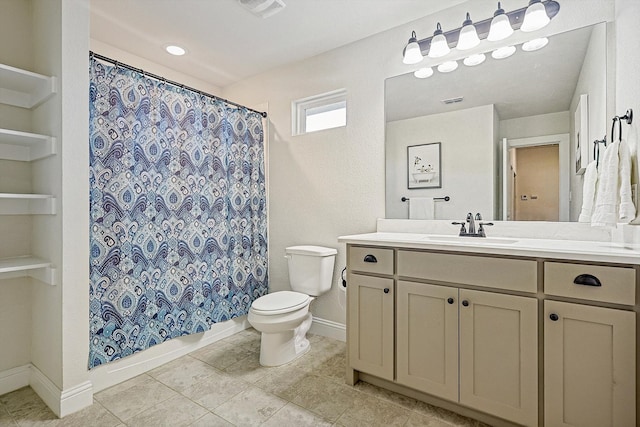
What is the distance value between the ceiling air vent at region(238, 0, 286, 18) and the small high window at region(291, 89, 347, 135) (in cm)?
78

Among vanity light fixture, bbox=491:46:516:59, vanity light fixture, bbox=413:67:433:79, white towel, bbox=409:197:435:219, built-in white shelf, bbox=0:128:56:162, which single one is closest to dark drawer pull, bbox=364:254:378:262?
white towel, bbox=409:197:435:219

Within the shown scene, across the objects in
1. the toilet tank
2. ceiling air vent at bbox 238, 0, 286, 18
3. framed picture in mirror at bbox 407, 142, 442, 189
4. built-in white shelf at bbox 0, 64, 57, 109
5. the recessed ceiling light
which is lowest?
the toilet tank

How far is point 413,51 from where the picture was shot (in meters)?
2.11

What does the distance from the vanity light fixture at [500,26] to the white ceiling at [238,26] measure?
339 millimetres

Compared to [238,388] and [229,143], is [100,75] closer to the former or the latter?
[229,143]

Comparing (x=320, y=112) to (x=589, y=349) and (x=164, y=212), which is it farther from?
(x=589, y=349)

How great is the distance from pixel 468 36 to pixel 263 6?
4.31 ft

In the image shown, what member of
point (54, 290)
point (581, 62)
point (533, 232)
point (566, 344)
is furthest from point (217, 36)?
point (566, 344)

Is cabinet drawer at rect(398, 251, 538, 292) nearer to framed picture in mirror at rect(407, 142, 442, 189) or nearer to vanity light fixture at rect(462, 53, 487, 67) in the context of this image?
framed picture in mirror at rect(407, 142, 442, 189)

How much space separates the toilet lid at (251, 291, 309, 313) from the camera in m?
2.08

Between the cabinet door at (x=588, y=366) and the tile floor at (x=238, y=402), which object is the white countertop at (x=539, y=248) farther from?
the tile floor at (x=238, y=402)

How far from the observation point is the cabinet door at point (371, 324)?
1755mm

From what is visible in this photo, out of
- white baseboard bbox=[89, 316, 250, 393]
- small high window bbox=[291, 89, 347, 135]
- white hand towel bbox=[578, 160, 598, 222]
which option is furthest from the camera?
small high window bbox=[291, 89, 347, 135]

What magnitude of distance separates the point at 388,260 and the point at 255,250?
151cm
